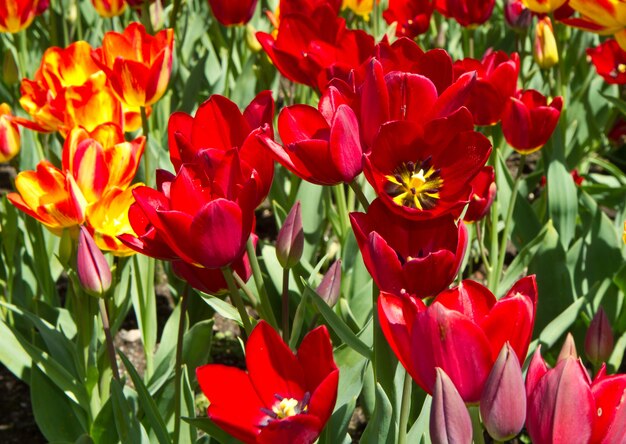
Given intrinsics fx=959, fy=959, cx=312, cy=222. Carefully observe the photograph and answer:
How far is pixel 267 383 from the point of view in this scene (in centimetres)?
92

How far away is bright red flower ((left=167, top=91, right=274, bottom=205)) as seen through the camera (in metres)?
0.97

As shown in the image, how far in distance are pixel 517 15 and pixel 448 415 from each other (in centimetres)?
196

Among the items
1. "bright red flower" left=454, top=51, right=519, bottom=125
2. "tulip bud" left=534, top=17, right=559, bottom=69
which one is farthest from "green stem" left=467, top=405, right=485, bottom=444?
"tulip bud" left=534, top=17, right=559, bottom=69

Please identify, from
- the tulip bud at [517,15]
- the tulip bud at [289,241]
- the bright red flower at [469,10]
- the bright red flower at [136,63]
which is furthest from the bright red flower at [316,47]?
the tulip bud at [517,15]

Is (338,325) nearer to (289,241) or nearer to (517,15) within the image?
(289,241)

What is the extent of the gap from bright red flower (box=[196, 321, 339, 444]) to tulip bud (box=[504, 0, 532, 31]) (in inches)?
70.6

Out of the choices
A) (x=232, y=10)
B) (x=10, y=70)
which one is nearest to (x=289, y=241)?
(x=232, y=10)

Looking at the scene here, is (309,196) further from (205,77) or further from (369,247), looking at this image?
(369,247)

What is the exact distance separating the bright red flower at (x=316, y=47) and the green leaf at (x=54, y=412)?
0.64m

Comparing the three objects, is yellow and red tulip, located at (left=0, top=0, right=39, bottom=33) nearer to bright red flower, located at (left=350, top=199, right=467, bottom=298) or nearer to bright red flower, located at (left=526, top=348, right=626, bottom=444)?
bright red flower, located at (left=350, top=199, right=467, bottom=298)

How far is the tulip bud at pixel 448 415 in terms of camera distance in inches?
27.5

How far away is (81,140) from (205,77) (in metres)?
1.51

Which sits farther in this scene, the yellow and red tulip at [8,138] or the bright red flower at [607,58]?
the bright red flower at [607,58]

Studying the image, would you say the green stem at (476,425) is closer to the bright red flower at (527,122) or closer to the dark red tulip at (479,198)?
the dark red tulip at (479,198)
